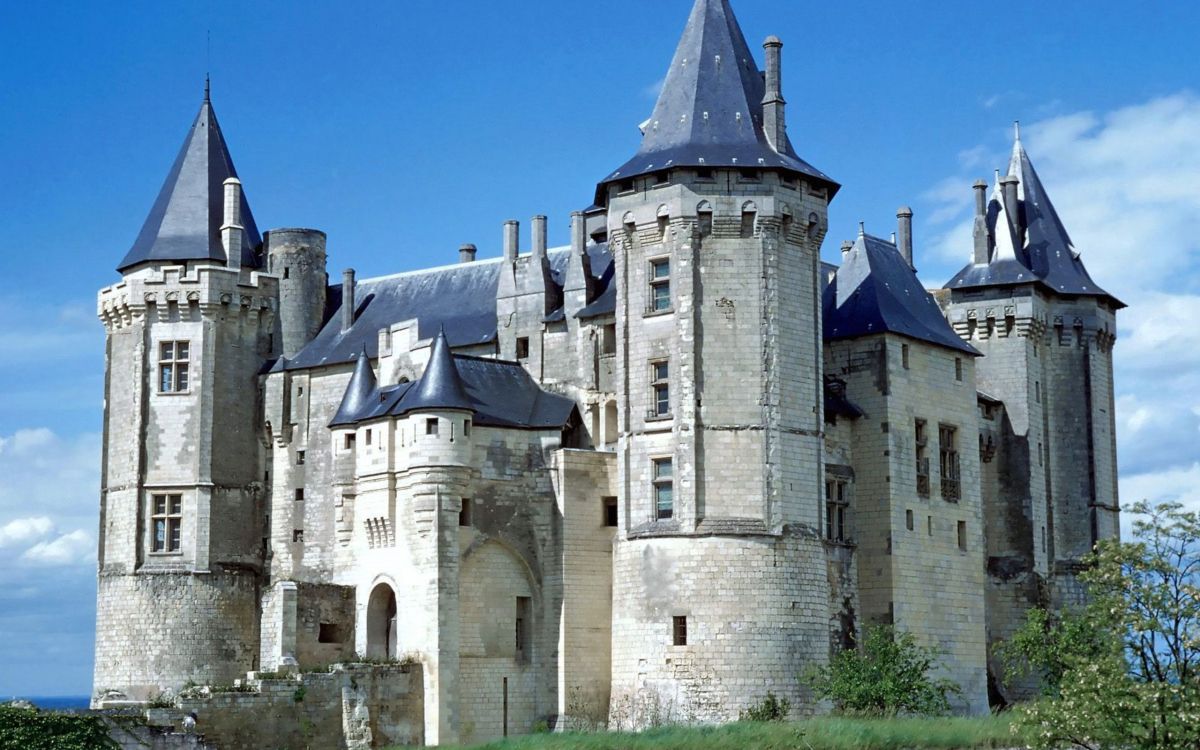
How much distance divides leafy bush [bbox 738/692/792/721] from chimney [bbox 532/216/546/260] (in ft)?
46.6

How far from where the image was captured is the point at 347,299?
57.6 metres

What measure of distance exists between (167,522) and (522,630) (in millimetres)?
12866

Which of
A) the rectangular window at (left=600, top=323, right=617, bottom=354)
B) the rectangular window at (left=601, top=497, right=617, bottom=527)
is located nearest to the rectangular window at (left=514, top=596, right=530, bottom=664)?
the rectangular window at (left=601, top=497, right=617, bottom=527)

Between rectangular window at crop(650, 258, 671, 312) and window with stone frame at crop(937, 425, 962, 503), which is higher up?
rectangular window at crop(650, 258, 671, 312)

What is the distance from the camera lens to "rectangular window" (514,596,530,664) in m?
46.2

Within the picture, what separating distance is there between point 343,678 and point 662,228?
12.6 m

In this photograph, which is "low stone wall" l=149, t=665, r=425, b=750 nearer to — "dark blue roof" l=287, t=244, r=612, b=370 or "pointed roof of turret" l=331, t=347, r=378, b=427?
"pointed roof of turret" l=331, t=347, r=378, b=427

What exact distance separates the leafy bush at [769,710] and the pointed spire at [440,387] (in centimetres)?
978

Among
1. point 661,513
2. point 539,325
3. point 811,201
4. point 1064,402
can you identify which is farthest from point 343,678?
point 1064,402

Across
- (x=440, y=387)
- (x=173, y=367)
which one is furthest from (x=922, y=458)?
(x=173, y=367)

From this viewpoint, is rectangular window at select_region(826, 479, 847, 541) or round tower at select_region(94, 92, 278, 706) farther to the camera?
round tower at select_region(94, 92, 278, 706)

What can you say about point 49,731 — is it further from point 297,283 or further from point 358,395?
point 297,283

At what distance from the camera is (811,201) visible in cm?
4656

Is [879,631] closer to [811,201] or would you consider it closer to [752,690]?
[752,690]
